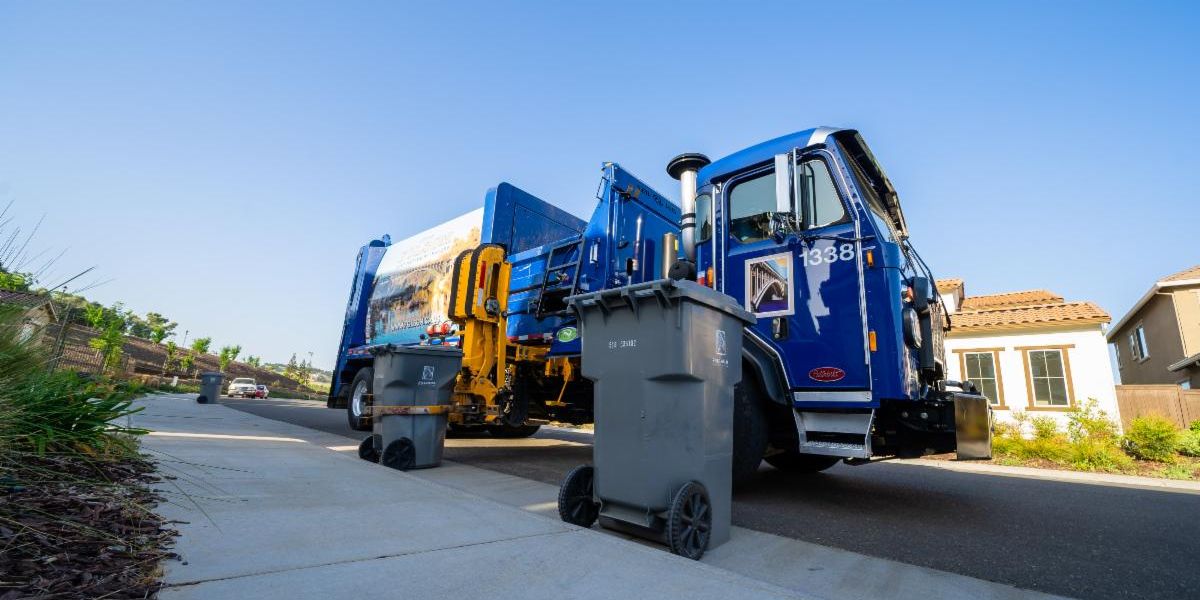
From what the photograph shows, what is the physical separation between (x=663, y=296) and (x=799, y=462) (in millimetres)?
4069

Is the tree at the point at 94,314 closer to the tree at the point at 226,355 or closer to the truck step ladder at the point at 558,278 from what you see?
the truck step ladder at the point at 558,278

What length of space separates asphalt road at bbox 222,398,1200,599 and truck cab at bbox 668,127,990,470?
1.74ft

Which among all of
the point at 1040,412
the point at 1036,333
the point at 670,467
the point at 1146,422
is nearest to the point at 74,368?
the point at 670,467

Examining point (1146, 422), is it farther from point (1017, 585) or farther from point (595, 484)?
point (595, 484)

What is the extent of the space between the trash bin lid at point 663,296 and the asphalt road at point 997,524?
Result: 1.59 metres

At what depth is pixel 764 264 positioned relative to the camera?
4.26m

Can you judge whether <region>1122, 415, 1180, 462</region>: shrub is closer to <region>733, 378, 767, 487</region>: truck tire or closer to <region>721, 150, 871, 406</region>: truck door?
<region>721, 150, 871, 406</region>: truck door

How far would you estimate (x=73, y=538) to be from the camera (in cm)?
158

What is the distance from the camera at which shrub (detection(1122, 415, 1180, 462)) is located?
771cm

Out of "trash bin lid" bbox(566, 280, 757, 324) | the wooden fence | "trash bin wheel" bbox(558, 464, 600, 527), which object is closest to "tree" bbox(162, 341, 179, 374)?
"trash bin wheel" bbox(558, 464, 600, 527)

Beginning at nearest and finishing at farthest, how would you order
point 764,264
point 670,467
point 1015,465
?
1. point 670,467
2. point 764,264
3. point 1015,465

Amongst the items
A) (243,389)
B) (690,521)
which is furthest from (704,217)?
(243,389)

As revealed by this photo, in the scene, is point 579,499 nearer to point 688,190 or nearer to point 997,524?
point 997,524

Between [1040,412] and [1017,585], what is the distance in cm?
1124
